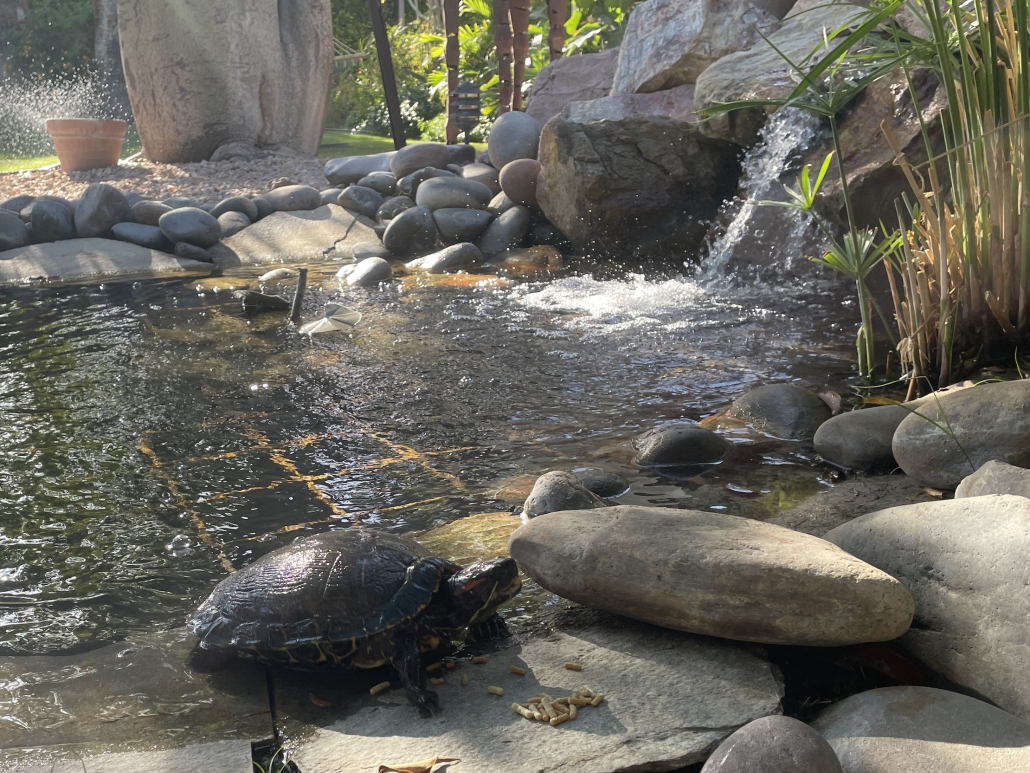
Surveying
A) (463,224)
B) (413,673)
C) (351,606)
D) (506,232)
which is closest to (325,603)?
(351,606)

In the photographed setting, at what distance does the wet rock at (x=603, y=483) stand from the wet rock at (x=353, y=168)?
1003cm

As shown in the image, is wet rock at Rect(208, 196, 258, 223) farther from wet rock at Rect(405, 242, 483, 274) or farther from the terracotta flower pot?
the terracotta flower pot

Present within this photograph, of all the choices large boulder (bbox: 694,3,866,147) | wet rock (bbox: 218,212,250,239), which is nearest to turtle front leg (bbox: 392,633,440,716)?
large boulder (bbox: 694,3,866,147)

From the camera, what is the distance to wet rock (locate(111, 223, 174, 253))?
10406 mm

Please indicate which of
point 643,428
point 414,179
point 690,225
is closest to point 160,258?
point 414,179

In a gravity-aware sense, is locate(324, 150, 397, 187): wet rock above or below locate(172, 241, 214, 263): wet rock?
above

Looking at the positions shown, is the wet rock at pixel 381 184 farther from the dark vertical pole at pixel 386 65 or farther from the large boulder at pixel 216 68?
the large boulder at pixel 216 68

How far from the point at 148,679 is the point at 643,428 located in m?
2.54

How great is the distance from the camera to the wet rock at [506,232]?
982 centimetres

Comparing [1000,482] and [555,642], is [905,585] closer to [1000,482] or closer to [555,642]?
[1000,482]

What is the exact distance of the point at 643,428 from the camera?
4.30 m

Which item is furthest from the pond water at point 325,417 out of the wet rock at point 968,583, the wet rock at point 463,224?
the wet rock at point 463,224

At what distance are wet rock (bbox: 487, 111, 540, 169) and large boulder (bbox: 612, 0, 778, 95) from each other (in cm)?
118

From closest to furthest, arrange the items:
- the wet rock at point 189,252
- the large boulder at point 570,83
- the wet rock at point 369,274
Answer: the wet rock at point 369,274, the wet rock at point 189,252, the large boulder at point 570,83
